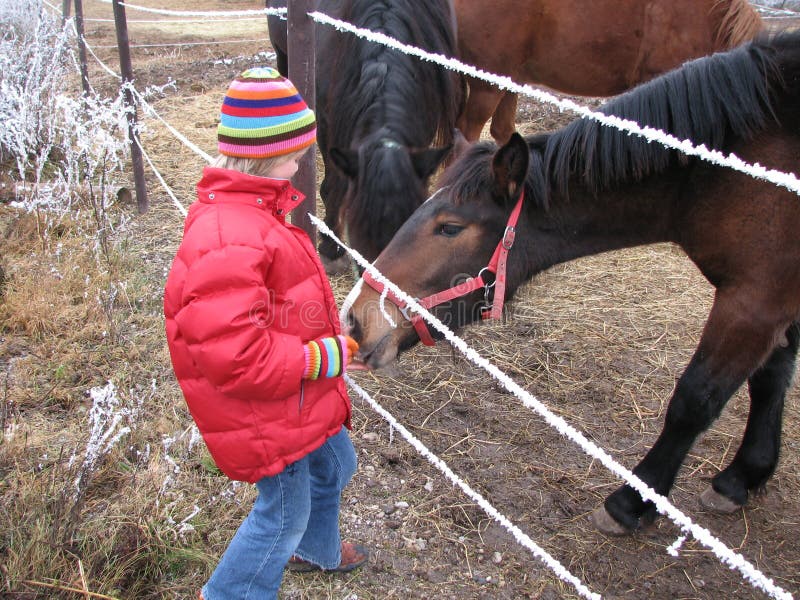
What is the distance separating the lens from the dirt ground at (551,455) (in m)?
2.12

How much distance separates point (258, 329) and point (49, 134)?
14.2ft

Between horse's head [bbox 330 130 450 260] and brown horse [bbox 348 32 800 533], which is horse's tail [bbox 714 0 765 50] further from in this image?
horse's head [bbox 330 130 450 260]

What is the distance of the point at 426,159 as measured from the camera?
8.71 ft

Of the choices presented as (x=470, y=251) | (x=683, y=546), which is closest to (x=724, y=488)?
(x=683, y=546)

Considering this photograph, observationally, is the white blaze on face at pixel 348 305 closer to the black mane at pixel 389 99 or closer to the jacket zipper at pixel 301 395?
the jacket zipper at pixel 301 395

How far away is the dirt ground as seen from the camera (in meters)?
2.12

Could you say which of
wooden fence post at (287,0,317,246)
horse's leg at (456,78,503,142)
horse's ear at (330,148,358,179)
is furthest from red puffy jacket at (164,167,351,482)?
horse's leg at (456,78,503,142)

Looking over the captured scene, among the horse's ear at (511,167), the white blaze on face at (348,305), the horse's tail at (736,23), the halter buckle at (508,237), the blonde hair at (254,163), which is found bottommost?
the white blaze on face at (348,305)

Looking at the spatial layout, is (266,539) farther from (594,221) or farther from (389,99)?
(389,99)

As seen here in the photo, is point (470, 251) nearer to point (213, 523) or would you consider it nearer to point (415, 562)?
point (415, 562)

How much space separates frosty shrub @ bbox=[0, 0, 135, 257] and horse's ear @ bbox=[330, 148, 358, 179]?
177 centimetres

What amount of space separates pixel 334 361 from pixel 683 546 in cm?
163

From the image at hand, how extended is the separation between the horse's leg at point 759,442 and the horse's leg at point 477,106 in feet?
10.1

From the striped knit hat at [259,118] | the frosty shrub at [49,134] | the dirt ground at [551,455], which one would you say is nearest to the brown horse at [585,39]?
the dirt ground at [551,455]
